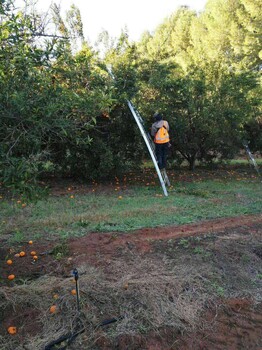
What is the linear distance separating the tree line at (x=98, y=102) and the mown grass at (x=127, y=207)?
39.8 inches

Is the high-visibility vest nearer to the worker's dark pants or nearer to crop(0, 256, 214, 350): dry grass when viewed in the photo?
the worker's dark pants

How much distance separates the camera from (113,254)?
182 inches

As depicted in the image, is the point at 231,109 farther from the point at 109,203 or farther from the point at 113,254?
the point at 113,254

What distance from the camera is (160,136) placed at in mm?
9867

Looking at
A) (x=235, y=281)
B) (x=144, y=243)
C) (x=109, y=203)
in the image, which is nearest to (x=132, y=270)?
(x=144, y=243)

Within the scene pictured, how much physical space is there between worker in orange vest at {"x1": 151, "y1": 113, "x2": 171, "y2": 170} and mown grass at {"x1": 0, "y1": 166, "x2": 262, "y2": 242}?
873 mm

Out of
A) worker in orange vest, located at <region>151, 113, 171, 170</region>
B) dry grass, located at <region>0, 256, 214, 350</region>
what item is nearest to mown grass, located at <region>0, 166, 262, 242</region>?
worker in orange vest, located at <region>151, 113, 171, 170</region>

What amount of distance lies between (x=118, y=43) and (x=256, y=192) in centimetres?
592

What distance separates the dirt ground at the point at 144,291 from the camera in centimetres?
320

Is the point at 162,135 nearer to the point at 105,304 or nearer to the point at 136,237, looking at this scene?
the point at 136,237

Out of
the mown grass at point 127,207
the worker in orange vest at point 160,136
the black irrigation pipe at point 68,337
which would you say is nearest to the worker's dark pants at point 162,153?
the worker in orange vest at point 160,136

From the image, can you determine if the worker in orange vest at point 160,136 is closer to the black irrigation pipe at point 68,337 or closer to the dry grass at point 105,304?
the dry grass at point 105,304

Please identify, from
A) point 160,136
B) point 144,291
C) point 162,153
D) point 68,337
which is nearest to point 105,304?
point 144,291

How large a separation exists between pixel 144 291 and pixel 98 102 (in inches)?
84.2
